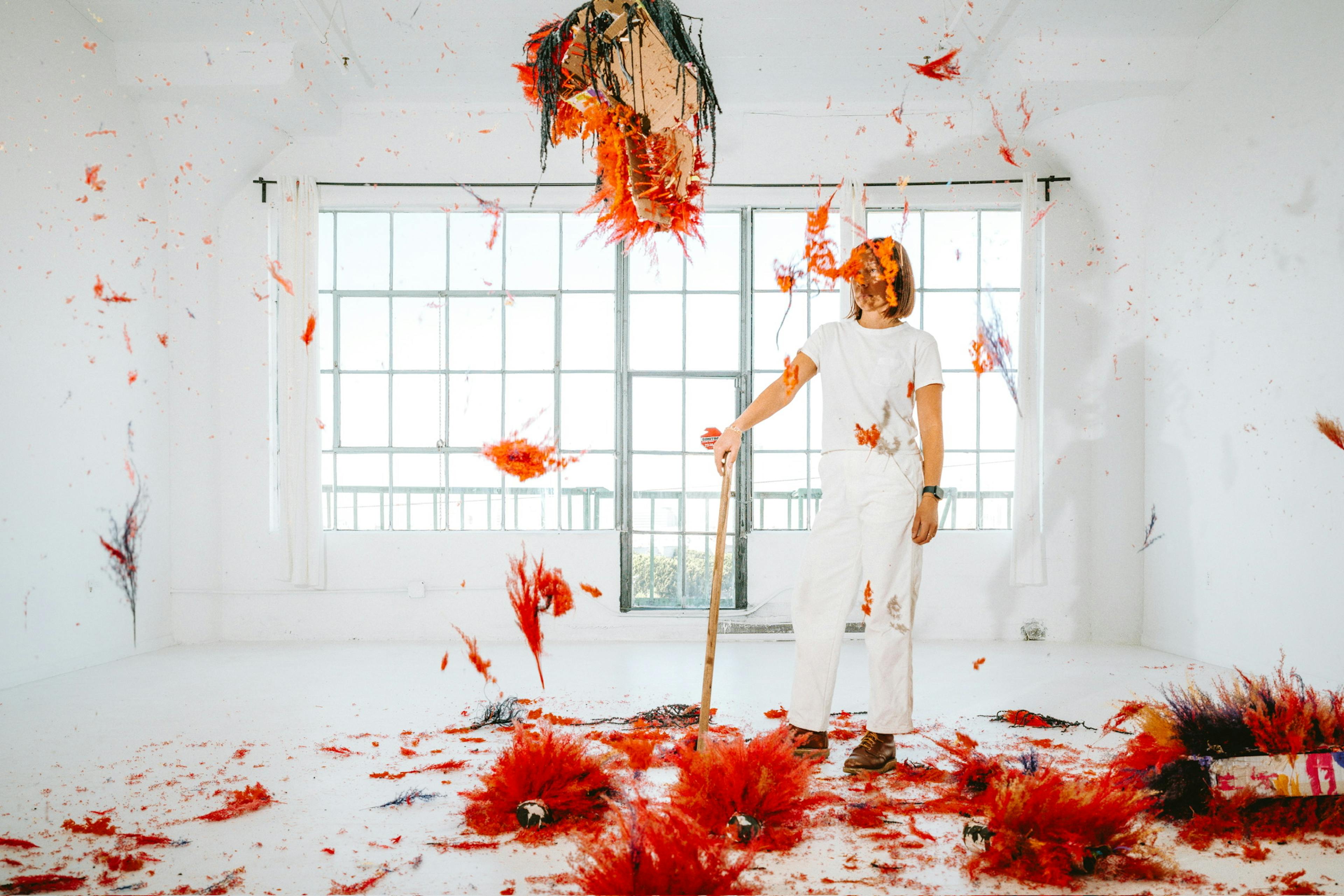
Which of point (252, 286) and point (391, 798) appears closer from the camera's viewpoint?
point (391, 798)

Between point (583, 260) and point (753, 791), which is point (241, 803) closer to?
point (753, 791)

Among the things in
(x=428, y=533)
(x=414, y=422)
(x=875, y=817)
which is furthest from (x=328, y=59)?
(x=875, y=817)

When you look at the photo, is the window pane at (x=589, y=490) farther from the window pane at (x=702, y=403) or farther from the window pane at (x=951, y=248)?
the window pane at (x=951, y=248)

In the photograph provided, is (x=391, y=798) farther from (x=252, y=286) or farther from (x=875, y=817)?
(x=252, y=286)

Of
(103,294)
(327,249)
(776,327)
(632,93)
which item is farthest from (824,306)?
(103,294)

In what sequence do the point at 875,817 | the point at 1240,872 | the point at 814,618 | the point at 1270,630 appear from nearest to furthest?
the point at 1240,872 → the point at 875,817 → the point at 814,618 → the point at 1270,630

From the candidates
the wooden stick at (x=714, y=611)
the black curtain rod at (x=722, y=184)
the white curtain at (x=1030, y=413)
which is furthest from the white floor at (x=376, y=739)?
the black curtain rod at (x=722, y=184)

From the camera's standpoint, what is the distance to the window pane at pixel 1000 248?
4477 mm

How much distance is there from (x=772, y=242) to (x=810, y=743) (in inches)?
122

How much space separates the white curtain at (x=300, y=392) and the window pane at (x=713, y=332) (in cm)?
201

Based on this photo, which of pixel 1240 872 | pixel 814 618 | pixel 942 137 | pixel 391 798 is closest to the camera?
pixel 1240 872

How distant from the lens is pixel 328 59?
3.94m

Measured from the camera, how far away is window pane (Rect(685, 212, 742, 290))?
14.9 ft

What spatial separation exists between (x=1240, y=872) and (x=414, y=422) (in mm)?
4033
